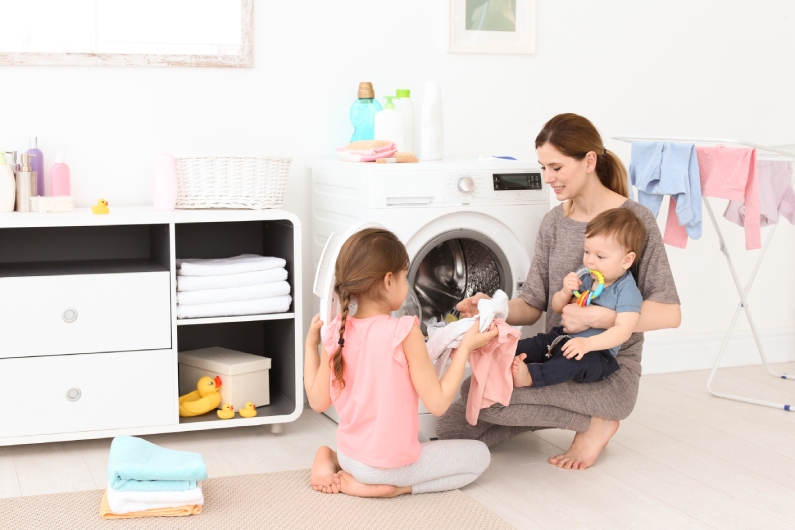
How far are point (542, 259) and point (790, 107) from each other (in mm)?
1807

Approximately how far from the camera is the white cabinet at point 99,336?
259cm

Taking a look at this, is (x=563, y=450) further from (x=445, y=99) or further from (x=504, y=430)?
(x=445, y=99)

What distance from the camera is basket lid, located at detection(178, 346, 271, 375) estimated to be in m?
2.88

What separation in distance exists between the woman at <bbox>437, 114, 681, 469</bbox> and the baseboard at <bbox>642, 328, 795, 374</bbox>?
1.13 meters

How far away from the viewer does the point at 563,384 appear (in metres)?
2.57

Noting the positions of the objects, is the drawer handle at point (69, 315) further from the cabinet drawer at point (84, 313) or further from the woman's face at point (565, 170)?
the woman's face at point (565, 170)

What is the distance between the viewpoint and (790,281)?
402 centimetres

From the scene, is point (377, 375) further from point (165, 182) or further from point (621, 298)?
point (165, 182)

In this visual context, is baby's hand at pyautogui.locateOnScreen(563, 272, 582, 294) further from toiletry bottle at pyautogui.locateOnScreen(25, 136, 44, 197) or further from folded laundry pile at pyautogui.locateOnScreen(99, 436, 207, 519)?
toiletry bottle at pyautogui.locateOnScreen(25, 136, 44, 197)

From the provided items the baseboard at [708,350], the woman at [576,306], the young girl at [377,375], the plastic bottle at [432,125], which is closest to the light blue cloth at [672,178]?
the woman at [576,306]

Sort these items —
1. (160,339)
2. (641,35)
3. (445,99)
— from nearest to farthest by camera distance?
(160,339), (445,99), (641,35)

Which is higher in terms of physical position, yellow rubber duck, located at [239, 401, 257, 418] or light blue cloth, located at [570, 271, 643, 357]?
light blue cloth, located at [570, 271, 643, 357]

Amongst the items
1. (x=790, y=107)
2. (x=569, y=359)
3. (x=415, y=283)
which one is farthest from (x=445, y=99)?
(x=790, y=107)

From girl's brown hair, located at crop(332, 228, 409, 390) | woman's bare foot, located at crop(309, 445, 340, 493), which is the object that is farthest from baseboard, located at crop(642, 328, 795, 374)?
girl's brown hair, located at crop(332, 228, 409, 390)
